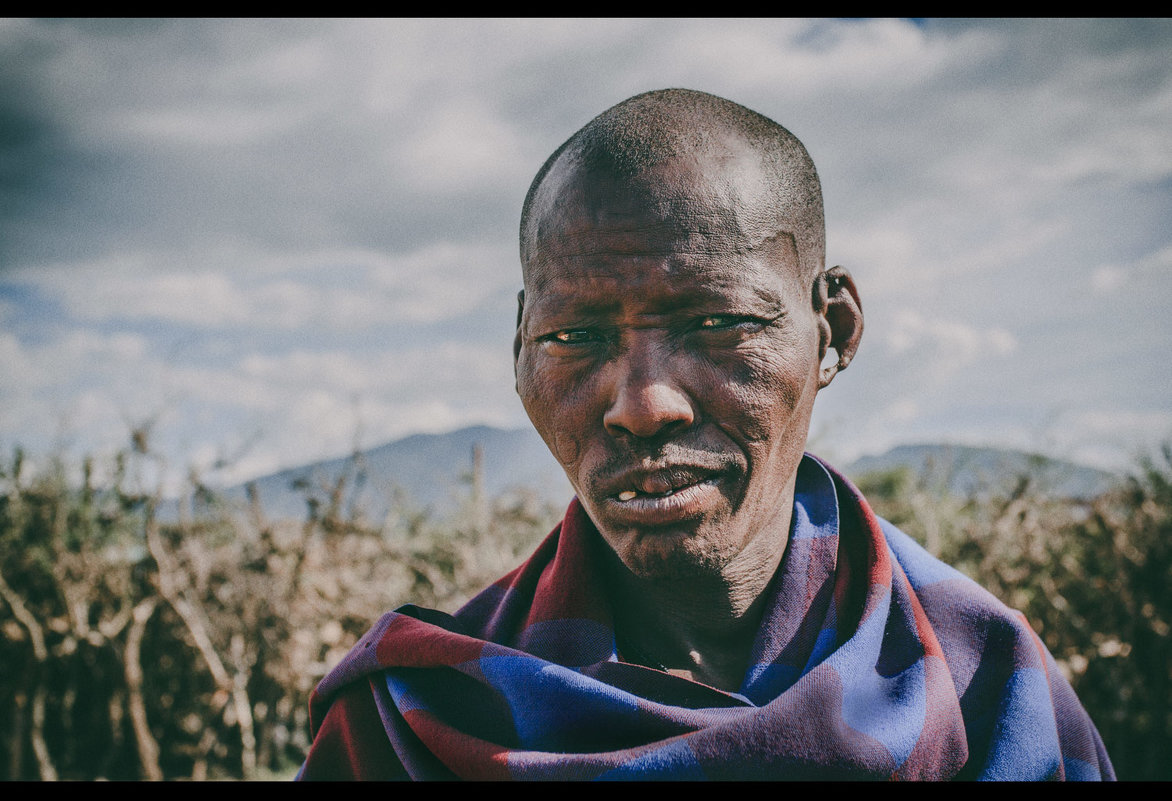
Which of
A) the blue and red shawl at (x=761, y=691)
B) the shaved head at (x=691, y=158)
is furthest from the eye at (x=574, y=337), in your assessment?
the blue and red shawl at (x=761, y=691)

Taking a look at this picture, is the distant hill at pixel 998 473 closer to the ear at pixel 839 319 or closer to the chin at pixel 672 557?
the ear at pixel 839 319

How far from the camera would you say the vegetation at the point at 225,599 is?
17.7 feet

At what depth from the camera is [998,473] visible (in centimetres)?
618

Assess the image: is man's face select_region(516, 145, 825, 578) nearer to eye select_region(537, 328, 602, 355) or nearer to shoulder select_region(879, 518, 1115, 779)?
eye select_region(537, 328, 602, 355)

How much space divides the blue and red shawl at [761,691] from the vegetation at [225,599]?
416 cm

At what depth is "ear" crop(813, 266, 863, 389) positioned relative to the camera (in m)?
1.77

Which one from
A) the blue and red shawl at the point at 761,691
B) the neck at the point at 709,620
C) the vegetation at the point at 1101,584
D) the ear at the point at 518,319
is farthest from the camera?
the vegetation at the point at 1101,584

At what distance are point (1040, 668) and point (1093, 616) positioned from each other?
4.57 metres

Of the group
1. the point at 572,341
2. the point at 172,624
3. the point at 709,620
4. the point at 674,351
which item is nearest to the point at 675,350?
the point at 674,351

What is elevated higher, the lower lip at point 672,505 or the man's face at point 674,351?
the man's face at point 674,351

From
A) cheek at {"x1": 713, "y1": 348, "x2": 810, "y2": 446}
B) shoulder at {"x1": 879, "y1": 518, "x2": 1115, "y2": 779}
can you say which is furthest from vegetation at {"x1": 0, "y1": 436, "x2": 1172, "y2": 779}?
cheek at {"x1": 713, "y1": 348, "x2": 810, "y2": 446}

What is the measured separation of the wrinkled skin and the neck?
3.5 inches

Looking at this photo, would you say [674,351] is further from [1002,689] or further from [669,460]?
[1002,689]

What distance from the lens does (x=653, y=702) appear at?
148cm
